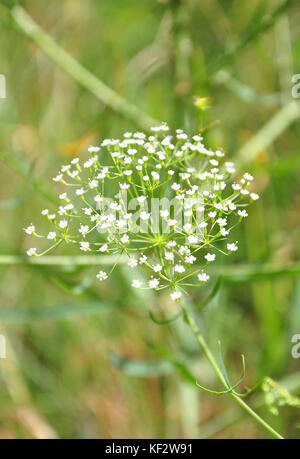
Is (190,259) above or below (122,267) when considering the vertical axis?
below

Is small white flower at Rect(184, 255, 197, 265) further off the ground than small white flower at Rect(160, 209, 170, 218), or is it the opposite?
small white flower at Rect(160, 209, 170, 218)

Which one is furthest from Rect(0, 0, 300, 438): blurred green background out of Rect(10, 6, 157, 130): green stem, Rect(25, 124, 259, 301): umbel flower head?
Rect(25, 124, 259, 301): umbel flower head

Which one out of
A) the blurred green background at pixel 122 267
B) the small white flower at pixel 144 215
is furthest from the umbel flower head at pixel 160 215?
the blurred green background at pixel 122 267

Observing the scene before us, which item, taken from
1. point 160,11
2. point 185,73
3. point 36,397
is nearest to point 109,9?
point 160,11

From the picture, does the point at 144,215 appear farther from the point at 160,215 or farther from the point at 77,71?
the point at 77,71

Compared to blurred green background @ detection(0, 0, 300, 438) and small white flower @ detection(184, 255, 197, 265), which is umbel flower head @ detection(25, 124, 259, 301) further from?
blurred green background @ detection(0, 0, 300, 438)

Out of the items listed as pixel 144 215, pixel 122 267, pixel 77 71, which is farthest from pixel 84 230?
pixel 77 71

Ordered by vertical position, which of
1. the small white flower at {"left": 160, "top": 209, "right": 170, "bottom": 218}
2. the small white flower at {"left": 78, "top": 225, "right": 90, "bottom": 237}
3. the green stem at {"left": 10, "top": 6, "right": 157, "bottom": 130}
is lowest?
the small white flower at {"left": 78, "top": 225, "right": 90, "bottom": 237}

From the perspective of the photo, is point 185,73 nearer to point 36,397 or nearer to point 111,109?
point 111,109

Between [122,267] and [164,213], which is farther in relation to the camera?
[122,267]
